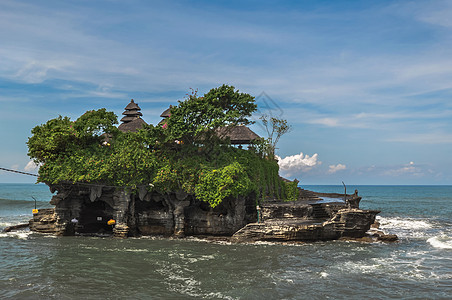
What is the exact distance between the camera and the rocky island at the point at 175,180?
29.3 m

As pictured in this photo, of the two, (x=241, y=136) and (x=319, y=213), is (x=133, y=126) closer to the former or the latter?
(x=241, y=136)

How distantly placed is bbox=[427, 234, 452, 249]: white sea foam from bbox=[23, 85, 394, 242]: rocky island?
5432mm

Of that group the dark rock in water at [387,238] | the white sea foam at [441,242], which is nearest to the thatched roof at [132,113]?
the dark rock in water at [387,238]

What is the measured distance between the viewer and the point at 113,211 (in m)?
33.3

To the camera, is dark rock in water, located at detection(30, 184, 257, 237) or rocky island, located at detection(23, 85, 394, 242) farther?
dark rock in water, located at detection(30, 184, 257, 237)

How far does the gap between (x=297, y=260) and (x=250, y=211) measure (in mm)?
10756

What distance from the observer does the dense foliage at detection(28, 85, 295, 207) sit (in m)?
29.4

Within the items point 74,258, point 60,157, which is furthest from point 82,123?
point 74,258

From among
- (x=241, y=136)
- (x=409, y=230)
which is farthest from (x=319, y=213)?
(x=409, y=230)

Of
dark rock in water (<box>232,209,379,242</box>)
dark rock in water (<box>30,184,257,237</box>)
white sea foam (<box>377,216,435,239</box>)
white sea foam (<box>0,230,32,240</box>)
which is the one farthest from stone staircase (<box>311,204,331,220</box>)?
white sea foam (<box>0,230,32,240</box>)

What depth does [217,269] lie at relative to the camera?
2119cm

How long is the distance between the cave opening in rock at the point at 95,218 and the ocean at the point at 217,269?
379 centimetres

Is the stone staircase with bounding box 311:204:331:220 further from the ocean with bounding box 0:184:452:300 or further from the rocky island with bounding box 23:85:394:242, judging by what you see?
the ocean with bounding box 0:184:452:300

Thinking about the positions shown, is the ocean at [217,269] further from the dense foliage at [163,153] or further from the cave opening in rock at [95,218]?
the dense foliage at [163,153]
